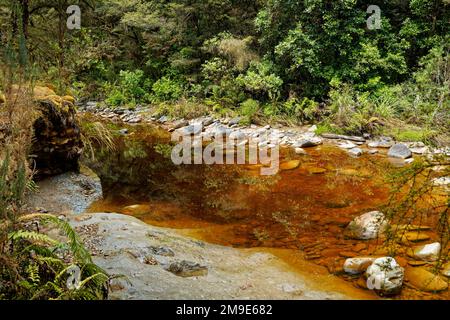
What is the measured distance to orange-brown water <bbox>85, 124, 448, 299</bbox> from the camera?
5801 mm

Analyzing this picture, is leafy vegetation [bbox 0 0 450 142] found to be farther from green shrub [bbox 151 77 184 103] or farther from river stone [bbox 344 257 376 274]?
river stone [bbox 344 257 376 274]

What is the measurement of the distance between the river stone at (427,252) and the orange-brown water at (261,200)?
0.42 metres

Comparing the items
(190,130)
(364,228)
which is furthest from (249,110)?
(364,228)

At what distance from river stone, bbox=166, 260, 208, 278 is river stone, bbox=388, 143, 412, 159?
7.88 metres

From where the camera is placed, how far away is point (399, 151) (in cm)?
1070

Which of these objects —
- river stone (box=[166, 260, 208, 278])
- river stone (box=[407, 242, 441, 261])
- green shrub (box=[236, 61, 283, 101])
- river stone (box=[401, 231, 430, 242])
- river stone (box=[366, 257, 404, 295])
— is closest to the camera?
river stone (box=[366, 257, 404, 295])

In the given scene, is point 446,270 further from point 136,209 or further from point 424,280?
point 136,209

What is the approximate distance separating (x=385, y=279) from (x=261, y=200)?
3.47 m

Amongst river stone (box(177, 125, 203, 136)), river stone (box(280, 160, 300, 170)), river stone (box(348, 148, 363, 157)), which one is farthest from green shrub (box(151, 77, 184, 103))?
river stone (box(348, 148, 363, 157))

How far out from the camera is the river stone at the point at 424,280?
4477 mm

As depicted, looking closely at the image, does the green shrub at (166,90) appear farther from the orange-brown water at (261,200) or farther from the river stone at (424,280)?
the river stone at (424,280)

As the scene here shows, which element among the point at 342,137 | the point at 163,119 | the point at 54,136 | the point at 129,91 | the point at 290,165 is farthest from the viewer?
the point at 129,91

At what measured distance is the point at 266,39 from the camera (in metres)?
15.6

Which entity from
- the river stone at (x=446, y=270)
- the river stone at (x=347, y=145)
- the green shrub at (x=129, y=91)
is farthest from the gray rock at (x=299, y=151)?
the green shrub at (x=129, y=91)
